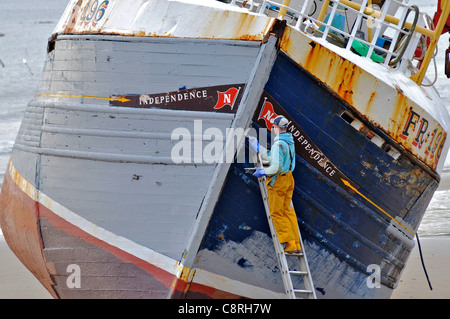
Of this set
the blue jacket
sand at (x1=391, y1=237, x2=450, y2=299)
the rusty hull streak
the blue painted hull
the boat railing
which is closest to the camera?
the blue jacket

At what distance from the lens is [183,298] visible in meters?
6.07

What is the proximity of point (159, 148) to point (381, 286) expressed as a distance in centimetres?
257

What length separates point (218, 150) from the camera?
5.86 meters

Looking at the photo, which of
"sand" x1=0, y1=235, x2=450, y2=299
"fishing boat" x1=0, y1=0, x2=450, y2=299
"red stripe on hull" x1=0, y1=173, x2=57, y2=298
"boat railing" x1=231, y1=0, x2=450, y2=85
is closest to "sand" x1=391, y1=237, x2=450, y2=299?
"sand" x1=0, y1=235, x2=450, y2=299

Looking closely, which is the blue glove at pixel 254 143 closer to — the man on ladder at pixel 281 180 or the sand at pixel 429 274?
the man on ladder at pixel 281 180

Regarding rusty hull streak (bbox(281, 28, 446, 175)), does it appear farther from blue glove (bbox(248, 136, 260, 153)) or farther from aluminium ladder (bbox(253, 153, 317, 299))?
aluminium ladder (bbox(253, 153, 317, 299))

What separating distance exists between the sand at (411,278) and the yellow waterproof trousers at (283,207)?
320 centimetres

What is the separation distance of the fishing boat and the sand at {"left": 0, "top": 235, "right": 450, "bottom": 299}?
222 centimetres

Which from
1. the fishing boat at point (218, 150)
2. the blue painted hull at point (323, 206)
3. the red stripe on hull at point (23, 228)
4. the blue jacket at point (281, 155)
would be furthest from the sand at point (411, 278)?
the blue jacket at point (281, 155)

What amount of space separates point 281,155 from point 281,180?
0.23 metres

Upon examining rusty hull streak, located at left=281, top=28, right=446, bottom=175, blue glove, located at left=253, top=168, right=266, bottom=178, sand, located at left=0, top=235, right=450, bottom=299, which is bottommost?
sand, located at left=0, top=235, right=450, bottom=299

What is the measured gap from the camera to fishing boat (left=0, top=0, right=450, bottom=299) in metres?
5.84

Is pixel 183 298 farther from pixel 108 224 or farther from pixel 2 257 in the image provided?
pixel 2 257
